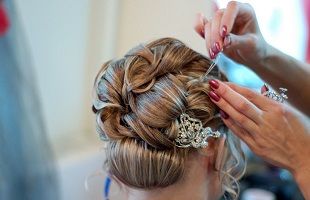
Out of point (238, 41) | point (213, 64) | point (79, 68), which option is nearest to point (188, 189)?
point (213, 64)

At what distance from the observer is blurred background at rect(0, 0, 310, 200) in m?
1.61

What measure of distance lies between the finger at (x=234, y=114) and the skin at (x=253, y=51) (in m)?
0.18

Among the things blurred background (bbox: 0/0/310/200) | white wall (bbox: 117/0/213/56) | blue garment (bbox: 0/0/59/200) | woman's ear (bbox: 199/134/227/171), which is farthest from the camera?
white wall (bbox: 117/0/213/56)

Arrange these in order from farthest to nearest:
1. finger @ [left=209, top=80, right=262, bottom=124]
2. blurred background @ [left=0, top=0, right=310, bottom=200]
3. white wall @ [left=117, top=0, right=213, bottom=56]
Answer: white wall @ [left=117, top=0, right=213, bottom=56]
blurred background @ [left=0, top=0, right=310, bottom=200]
finger @ [left=209, top=80, right=262, bottom=124]

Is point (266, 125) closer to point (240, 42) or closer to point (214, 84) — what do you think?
point (214, 84)

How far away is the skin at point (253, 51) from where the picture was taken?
105cm

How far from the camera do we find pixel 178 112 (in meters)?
0.88

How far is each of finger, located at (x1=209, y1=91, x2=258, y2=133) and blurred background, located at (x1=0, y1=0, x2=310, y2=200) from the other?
31.1 inches

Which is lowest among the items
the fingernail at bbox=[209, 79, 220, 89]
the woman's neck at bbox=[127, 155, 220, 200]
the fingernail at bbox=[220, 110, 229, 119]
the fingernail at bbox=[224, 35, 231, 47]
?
the woman's neck at bbox=[127, 155, 220, 200]

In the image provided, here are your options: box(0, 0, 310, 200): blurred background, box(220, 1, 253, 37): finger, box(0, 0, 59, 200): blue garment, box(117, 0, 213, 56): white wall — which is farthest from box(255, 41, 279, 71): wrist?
box(0, 0, 59, 200): blue garment

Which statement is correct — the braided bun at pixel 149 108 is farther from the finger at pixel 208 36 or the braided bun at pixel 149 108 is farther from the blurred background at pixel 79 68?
the blurred background at pixel 79 68

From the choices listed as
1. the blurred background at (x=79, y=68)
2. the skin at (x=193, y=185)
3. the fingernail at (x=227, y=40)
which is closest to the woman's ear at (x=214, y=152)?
the skin at (x=193, y=185)

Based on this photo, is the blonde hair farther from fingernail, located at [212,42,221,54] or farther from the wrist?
the wrist

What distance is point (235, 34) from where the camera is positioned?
46.5 inches
